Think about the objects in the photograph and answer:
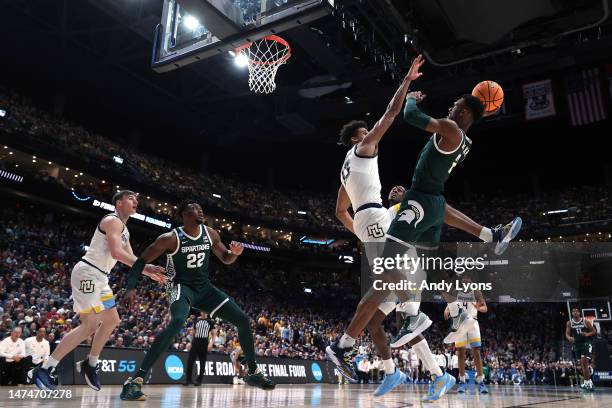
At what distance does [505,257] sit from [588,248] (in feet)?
16.8

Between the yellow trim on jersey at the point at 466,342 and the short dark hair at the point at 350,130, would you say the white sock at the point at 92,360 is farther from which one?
the yellow trim on jersey at the point at 466,342

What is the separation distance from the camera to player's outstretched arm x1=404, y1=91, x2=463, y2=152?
4285 millimetres

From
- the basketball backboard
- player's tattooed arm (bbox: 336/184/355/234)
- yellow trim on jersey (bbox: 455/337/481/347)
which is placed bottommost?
yellow trim on jersey (bbox: 455/337/481/347)

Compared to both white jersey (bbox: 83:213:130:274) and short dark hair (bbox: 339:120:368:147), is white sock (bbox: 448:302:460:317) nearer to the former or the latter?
Result: short dark hair (bbox: 339:120:368:147)

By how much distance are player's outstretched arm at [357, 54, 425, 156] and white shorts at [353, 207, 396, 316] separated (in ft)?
1.95

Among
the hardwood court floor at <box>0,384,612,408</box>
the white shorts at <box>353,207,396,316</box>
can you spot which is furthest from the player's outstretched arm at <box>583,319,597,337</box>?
the white shorts at <box>353,207,396,316</box>

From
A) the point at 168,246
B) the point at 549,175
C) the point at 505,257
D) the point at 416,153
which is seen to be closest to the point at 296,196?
the point at 416,153

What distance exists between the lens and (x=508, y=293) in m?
34.4

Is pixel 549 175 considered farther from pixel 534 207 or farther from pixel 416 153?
pixel 416 153

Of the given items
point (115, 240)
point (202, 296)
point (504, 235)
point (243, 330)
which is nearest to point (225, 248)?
point (202, 296)

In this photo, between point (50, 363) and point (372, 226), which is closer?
point (372, 226)

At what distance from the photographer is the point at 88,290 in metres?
5.72

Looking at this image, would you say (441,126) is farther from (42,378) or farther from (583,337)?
(583,337)

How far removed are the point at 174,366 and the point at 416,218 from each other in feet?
32.0
